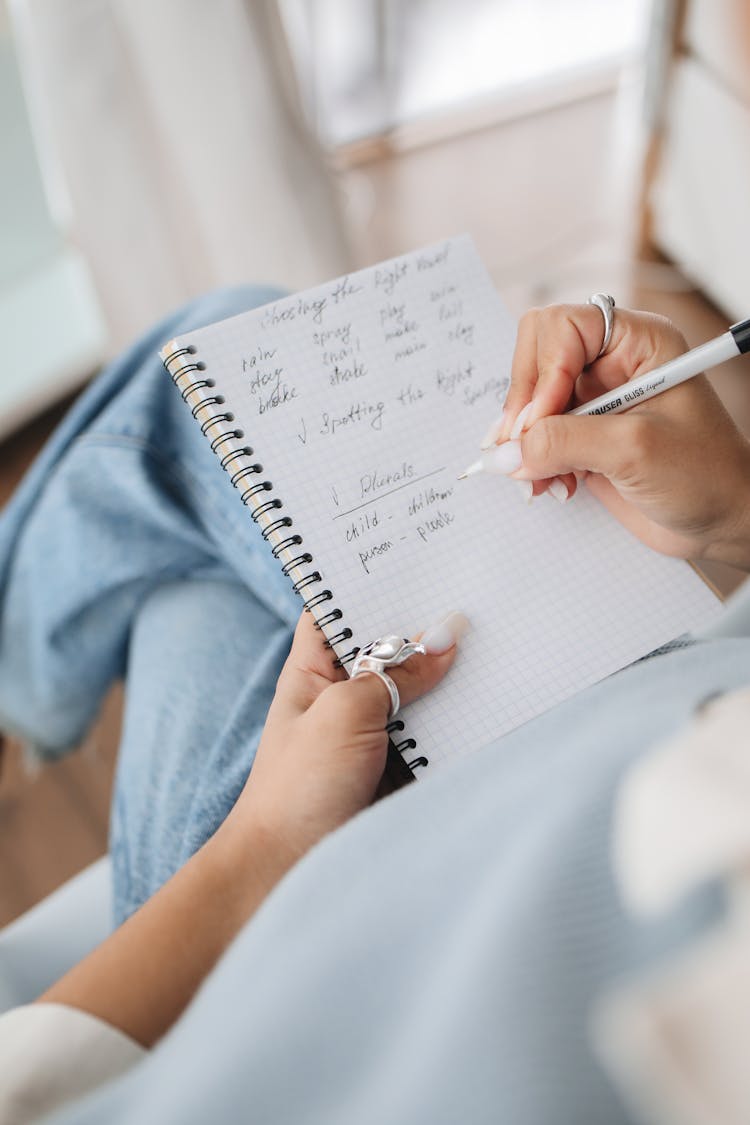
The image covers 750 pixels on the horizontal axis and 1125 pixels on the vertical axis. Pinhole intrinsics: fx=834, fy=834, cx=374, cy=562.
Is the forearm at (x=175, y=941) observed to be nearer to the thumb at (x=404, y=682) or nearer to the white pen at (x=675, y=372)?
the thumb at (x=404, y=682)

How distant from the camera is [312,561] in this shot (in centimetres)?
47

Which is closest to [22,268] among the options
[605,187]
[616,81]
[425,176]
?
[425,176]

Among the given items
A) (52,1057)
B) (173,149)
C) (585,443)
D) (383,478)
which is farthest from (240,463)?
(173,149)

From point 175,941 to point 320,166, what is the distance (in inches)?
45.2

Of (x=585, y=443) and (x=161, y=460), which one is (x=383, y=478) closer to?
(x=585, y=443)

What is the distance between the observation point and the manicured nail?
1.62 ft

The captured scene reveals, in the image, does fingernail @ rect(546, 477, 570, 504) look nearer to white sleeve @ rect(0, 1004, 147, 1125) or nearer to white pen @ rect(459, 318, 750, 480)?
white pen @ rect(459, 318, 750, 480)

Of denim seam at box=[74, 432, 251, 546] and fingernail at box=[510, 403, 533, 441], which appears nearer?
fingernail at box=[510, 403, 533, 441]

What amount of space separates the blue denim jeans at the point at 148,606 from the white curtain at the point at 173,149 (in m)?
0.56

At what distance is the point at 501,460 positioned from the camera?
19.7 inches

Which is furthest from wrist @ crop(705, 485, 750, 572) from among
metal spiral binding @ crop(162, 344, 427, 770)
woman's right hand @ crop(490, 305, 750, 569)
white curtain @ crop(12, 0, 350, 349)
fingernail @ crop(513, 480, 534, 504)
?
white curtain @ crop(12, 0, 350, 349)

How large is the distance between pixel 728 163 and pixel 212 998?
1316 millimetres

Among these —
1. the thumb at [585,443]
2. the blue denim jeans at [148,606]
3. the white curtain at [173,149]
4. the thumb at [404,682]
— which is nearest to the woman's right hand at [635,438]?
the thumb at [585,443]

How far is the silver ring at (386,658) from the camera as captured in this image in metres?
0.44
